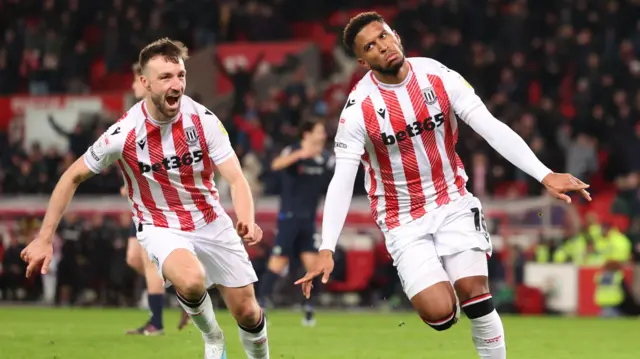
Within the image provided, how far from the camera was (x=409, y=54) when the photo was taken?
21703 mm

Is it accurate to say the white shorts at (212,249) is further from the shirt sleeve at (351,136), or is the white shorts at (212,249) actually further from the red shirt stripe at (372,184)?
the shirt sleeve at (351,136)

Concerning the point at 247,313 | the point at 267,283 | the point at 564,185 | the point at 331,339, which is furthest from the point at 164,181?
the point at 267,283

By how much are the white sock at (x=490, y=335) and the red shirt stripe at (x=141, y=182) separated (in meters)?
2.18

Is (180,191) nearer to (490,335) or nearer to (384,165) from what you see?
(384,165)

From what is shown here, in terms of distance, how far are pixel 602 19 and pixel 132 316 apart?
414 inches

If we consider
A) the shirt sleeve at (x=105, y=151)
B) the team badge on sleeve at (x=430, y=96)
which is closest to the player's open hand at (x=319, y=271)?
the team badge on sleeve at (x=430, y=96)

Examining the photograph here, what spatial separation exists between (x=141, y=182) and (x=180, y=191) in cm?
26

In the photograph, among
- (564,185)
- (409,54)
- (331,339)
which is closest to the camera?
(564,185)

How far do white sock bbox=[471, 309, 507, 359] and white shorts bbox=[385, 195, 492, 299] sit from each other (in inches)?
10.7

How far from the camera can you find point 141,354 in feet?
30.7

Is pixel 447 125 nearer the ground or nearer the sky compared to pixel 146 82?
nearer the ground

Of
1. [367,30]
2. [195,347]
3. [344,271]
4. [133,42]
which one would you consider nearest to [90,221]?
[344,271]

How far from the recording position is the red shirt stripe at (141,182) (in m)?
7.37

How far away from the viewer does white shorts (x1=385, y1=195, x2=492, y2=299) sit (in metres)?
6.68
